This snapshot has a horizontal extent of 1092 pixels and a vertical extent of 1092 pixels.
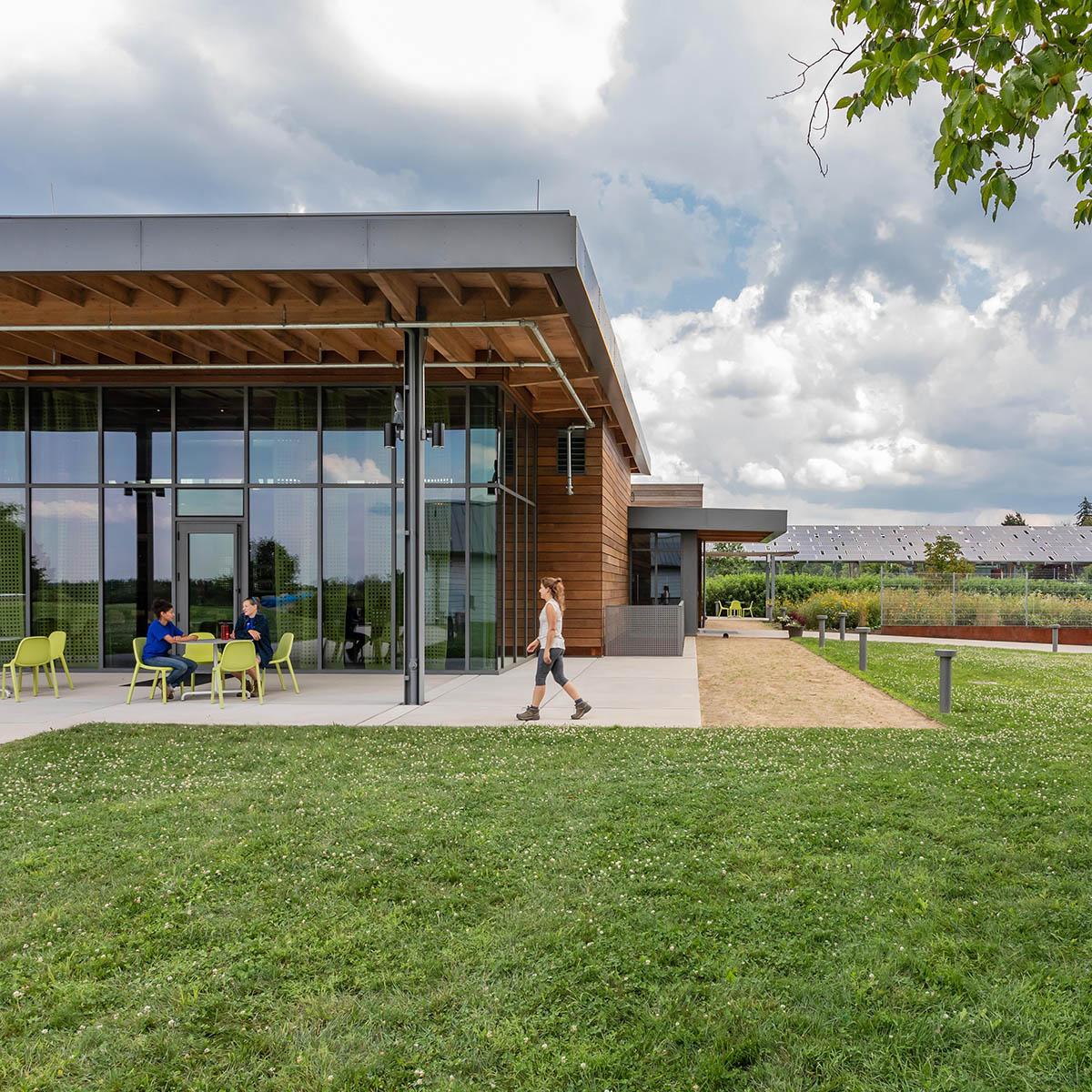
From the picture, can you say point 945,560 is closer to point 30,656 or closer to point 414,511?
point 414,511

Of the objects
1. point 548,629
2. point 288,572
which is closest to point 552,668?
point 548,629

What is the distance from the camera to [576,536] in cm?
1678

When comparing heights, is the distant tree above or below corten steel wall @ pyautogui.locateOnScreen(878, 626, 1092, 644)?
above

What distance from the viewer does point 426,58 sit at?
36.0ft

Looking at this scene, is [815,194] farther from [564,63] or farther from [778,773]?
[778,773]

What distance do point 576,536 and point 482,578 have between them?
11.6 ft

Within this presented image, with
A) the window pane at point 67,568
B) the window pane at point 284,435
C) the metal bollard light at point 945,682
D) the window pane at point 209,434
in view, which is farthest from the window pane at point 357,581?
the metal bollard light at point 945,682

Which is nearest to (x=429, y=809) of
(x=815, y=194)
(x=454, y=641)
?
(x=454, y=641)

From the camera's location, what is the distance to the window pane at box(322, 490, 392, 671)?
535 inches

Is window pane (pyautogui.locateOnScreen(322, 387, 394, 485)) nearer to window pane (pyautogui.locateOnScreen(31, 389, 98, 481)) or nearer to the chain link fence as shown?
window pane (pyautogui.locateOnScreen(31, 389, 98, 481))

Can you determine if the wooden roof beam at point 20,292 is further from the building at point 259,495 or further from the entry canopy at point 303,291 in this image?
the building at point 259,495

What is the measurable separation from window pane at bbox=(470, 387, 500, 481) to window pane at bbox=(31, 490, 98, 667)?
20.1 ft

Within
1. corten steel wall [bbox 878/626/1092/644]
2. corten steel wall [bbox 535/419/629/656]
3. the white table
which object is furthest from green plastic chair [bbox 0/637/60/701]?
corten steel wall [bbox 878/626/1092/644]

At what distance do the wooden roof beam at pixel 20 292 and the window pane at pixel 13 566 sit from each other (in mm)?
5321
